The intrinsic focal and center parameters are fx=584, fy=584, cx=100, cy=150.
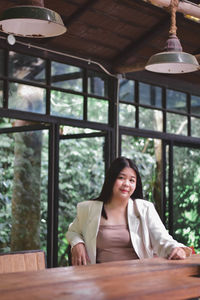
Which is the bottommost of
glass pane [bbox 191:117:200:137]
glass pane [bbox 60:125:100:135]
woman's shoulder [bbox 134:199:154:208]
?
woman's shoulder [bbox 134:199:154:208]

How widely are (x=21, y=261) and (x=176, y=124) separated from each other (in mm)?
3781

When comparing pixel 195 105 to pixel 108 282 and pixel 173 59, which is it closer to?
pixel 173 59

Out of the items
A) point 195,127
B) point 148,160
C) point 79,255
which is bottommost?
point 79,255

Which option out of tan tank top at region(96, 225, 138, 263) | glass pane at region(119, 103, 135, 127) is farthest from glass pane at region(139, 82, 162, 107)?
tan tank top at region(96, 225, 138, 263)

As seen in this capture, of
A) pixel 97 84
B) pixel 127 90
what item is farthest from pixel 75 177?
pixel 97 84

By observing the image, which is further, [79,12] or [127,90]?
[127,90]

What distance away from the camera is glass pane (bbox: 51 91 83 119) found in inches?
207

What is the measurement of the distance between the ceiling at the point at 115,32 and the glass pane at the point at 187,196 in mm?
1516

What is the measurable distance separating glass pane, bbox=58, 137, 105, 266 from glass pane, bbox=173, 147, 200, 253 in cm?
93

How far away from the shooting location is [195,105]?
22.7 ft

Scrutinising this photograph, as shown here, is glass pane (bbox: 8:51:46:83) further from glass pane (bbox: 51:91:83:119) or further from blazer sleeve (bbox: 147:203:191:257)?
blazer sleeve (bbox: 147:203:191:257)

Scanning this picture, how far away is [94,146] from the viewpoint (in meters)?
6.64

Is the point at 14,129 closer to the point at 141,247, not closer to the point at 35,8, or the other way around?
the point at 141,247

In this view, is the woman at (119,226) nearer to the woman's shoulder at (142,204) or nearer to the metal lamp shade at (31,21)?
the woman's shoulder at (142,204)
